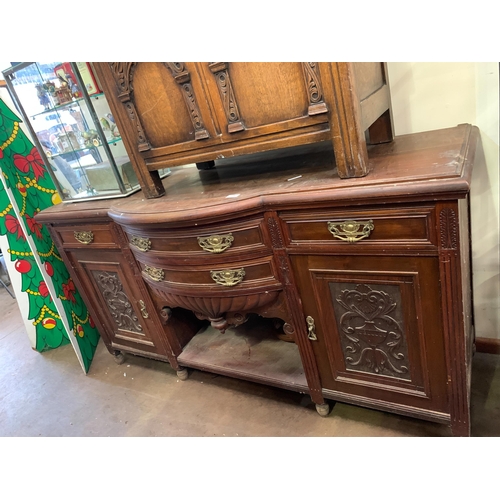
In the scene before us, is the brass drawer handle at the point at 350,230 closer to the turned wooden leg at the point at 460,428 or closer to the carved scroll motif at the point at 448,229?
the carved scroll motif at the point at 448,229

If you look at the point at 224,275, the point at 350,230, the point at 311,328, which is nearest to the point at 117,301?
the point at 224,275

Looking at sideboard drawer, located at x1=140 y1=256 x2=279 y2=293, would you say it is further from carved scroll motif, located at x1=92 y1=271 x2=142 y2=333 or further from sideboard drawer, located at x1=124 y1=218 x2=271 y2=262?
carved scroll motif, located at x1=92 y1=271 x2=142 y2=333

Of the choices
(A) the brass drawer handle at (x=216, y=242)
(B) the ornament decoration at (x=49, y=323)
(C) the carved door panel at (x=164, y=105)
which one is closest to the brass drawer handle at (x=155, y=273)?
(A) the brass drawer handle at (x=216, y=242)

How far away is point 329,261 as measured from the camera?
1.02 meters

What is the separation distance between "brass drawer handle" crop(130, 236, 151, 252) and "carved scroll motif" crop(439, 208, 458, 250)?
93cm

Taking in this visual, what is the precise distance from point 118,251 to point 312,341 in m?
0.89

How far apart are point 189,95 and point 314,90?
39 cm

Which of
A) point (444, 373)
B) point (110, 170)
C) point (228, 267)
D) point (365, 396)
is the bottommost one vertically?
point (365, 396)

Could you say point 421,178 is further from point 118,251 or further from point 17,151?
point 17,151

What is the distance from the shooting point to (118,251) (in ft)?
5.01

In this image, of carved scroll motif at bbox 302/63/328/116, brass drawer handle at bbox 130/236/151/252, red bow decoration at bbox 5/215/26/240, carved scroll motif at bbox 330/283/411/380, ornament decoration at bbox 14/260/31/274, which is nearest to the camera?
carved scroll motif at bbox 302/63/328/116

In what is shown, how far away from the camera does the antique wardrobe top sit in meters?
0.82

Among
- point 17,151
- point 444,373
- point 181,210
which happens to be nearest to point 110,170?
point 181,210

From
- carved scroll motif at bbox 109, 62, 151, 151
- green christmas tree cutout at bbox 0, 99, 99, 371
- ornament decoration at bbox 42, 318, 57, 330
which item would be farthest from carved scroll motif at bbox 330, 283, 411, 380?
ornament decoration at bbox 42, 318, 57, 330
